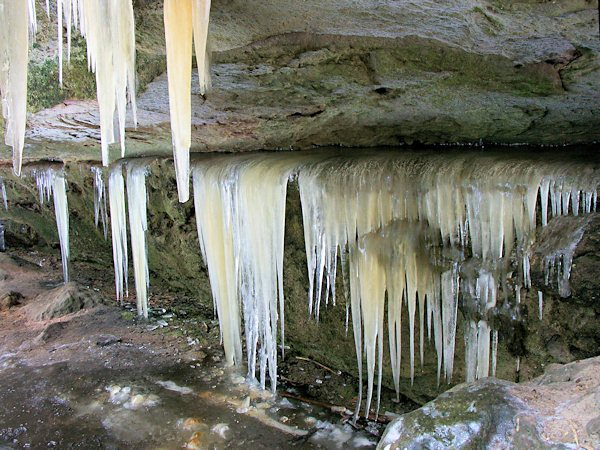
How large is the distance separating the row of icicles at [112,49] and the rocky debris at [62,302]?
9.03 ft

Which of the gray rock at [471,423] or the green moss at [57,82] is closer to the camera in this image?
the gray rock at [471,423]

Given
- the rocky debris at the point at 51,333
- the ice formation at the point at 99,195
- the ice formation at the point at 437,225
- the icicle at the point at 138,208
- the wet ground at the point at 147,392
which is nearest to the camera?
the ice formation at the point at 437,225

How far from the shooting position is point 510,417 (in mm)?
1522

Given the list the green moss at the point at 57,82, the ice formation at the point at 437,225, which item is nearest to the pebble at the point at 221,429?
the ice formation at the point at 437,225

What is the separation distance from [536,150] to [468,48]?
130 centimetres

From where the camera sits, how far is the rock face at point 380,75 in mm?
1936

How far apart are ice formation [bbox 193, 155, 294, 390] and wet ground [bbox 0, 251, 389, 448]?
1.13 ft

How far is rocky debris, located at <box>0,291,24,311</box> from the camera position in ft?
16.6

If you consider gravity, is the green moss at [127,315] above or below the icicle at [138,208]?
below

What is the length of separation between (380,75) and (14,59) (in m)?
1.83

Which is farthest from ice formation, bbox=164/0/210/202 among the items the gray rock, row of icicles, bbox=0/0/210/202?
the gray rock

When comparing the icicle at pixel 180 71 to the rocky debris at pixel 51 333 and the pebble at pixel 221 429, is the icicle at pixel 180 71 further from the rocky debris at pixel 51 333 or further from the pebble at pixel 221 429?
the rocky debris at pixel 51 333

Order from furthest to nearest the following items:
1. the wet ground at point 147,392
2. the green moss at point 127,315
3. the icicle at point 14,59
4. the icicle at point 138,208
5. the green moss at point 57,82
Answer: the green moss at point 127,315, the icicle at point 138,208, the wet ground at point 147,392, the green moss at point 57,82, the icicle at point 14,59

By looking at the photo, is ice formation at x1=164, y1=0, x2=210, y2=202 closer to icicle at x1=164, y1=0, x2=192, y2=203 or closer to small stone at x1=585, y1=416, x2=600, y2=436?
icicle at x1=164, y1=0, x2=192, y2=203
